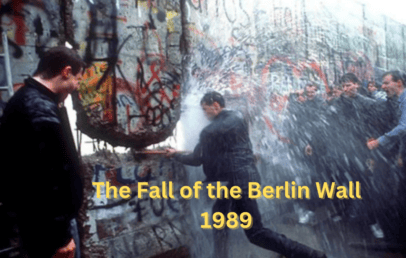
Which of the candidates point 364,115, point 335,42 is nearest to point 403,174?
point 364,115

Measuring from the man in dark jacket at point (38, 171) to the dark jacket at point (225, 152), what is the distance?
72.8 inches

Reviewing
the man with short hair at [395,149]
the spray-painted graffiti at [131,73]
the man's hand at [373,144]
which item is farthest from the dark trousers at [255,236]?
the man's hand at [373,144]

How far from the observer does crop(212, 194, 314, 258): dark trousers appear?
3.37m

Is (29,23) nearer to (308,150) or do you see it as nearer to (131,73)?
(131,73)

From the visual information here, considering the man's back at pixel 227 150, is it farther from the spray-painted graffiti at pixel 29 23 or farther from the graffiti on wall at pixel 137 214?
the spray-painted graffiti at pixel 29 23

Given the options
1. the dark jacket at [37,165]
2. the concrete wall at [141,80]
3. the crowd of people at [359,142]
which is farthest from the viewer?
the crowd of people at [359,142]

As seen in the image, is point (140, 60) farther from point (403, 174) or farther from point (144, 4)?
point (403, 174)

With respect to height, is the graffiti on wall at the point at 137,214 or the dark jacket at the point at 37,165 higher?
the dark jacket at the point at 37,165

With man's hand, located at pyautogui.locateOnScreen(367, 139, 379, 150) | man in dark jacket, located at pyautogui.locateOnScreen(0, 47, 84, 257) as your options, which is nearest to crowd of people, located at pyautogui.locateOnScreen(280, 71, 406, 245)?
man's hand, located at pyautogui.locateOnScreen(367, 139, 379, 150)

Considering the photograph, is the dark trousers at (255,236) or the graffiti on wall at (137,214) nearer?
the graffiti on wall at (137,214)

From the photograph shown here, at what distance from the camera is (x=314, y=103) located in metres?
5.31

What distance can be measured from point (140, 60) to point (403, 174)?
12.3ft

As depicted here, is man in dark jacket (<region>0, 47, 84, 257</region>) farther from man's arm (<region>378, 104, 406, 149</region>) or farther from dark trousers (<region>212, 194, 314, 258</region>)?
man's arm (<region>378, 104, 406, 149</region>)

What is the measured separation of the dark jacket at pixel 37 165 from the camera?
5.74 ft
